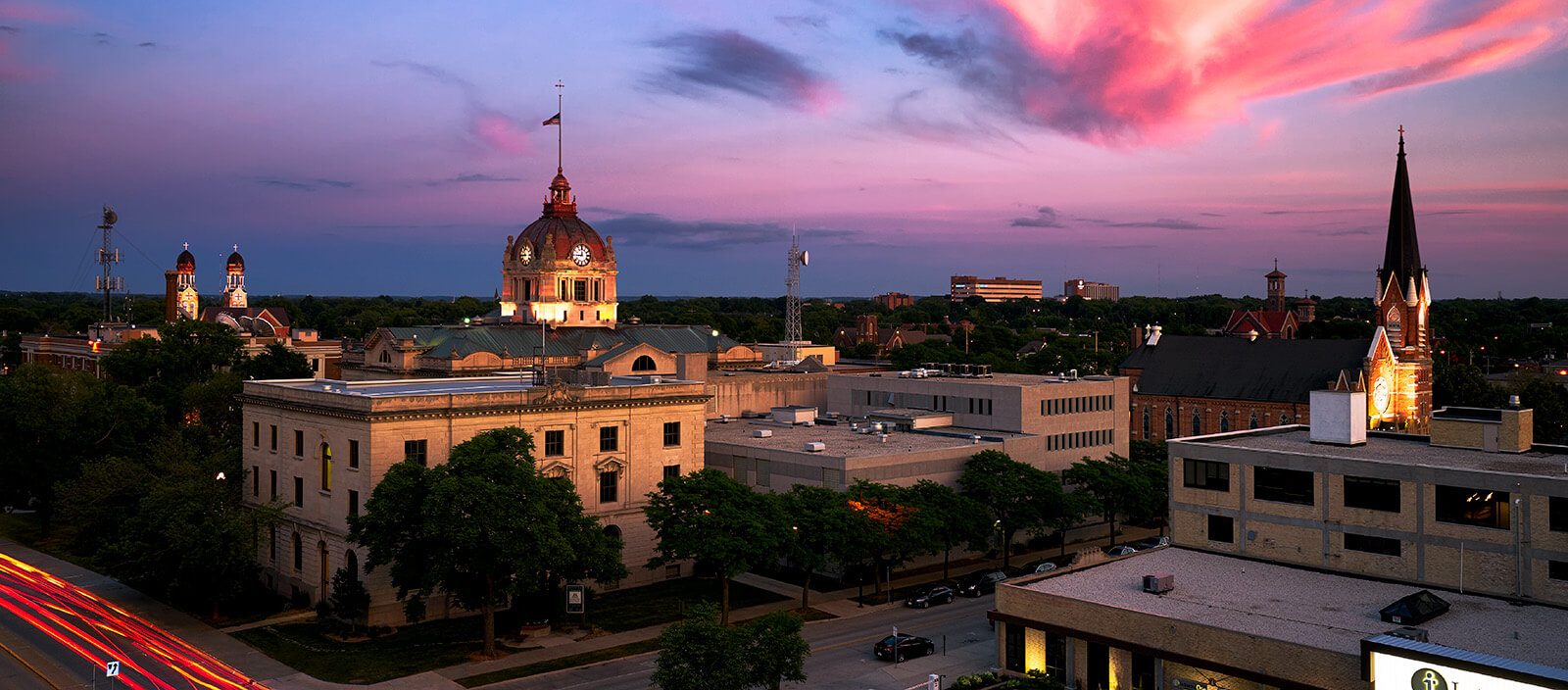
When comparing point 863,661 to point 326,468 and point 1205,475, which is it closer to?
point 1205,475

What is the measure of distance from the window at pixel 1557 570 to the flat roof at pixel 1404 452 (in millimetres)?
3216

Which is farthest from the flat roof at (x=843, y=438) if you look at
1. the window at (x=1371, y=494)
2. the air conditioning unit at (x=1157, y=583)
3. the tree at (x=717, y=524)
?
the window at (x=1371, y=494)

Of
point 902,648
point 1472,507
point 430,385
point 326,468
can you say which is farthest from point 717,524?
point 1472,507

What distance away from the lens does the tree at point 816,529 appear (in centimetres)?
6116

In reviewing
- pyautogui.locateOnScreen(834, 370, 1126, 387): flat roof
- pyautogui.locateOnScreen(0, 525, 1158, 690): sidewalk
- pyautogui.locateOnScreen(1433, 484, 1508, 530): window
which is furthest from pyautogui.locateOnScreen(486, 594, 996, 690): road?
pyautogui.locateOnScreen(834, 370, 1126, 387): flat roof

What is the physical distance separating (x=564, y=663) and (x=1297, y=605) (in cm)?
3124

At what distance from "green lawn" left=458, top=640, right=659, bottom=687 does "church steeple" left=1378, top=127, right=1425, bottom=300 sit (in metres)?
88.9

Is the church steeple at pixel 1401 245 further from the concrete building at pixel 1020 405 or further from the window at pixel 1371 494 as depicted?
the window at pixel 1371 494

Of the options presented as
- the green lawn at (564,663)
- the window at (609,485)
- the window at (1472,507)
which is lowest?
the green lawn at (564,663)

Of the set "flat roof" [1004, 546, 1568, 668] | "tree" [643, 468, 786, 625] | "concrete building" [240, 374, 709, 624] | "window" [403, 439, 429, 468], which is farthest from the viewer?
"window" [403, 439, 429, 468]

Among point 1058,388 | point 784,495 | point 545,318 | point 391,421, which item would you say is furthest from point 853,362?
point 391,421

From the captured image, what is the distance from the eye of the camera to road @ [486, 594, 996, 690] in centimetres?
4944

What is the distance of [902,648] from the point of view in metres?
53.0

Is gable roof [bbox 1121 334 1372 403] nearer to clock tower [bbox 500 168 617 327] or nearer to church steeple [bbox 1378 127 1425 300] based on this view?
church steeple [bbox 1378 127 1425 300]
